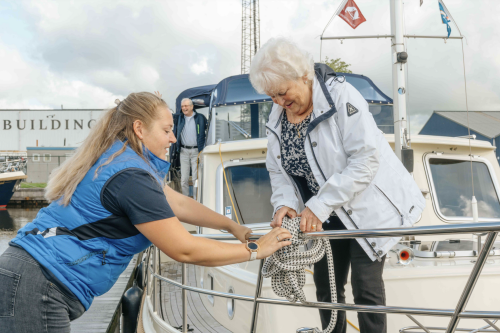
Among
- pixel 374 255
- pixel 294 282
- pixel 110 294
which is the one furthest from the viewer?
pixel 110 294

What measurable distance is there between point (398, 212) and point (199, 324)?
181cm

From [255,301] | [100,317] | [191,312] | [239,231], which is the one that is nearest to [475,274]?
[255,301]

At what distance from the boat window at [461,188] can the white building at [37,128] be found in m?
35.1

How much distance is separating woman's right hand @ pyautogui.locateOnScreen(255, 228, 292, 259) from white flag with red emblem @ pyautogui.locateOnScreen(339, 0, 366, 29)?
16.2 feet

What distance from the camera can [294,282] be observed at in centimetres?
166

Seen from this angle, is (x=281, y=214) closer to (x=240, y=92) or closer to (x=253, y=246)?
(x=253, y=246)

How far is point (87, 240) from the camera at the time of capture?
145cm

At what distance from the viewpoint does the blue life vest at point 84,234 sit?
142 cm

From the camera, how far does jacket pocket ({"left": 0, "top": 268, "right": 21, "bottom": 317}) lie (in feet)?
4.59

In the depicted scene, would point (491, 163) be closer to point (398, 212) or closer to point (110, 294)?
point (398, 212)

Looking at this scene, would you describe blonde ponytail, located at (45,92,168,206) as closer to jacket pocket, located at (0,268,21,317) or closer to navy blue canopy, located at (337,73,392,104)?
jacket pocket, located at (0,268,21,317)

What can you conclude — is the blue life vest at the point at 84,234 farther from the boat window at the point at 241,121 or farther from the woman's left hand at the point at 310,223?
the boat window at the point at 241,121

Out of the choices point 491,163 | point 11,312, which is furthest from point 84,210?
Result: point 491,163

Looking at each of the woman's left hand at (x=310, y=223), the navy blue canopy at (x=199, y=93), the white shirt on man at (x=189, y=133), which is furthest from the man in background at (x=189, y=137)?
the woman's left hand at (x=310, y=223)
